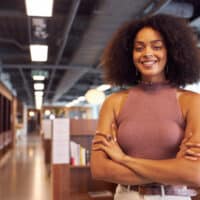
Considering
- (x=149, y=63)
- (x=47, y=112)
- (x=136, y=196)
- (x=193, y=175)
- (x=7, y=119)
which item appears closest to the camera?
(x=193, y=175)

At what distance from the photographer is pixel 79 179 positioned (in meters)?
3.22

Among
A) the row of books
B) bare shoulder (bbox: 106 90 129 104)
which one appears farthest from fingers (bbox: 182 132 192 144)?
the row of books

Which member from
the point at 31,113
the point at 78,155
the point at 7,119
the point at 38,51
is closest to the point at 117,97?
the point at 78,155

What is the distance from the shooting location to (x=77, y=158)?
3.10 metres

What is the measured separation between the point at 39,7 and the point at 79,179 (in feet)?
6.63

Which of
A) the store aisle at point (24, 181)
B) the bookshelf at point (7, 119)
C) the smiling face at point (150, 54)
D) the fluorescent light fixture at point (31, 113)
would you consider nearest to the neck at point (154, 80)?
the smiling face at point (150, 54)

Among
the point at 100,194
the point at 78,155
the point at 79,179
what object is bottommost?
the point at 100,194

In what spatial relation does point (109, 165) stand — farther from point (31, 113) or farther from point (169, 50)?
point (31, 113)

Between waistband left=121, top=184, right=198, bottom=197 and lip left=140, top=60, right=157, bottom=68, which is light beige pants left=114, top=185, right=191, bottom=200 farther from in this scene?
lip left=140, top=60, right=157, bottom=68

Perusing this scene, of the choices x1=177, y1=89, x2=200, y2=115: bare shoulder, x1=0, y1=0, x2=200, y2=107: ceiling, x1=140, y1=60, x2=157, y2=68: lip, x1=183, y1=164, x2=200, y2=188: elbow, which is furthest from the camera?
x1=0, y1=0, x2=200, y2=107: ceiling

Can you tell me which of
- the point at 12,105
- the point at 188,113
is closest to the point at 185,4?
the point at 188,113

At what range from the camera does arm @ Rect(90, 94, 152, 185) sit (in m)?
1.02

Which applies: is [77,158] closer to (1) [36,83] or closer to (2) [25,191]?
(2) [25,191]

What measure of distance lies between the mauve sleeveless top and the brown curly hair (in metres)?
0.11
